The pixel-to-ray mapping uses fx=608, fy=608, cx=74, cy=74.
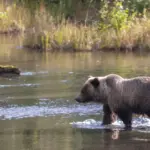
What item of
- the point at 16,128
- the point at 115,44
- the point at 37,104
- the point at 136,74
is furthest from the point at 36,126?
the point at 115,44

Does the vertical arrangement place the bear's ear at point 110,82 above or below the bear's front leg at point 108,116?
above

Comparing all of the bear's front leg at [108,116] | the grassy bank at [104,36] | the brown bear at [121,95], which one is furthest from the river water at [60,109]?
the grassy bank at [104,36]

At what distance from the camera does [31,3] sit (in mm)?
33969

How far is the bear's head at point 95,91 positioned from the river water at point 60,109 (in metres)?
0.38

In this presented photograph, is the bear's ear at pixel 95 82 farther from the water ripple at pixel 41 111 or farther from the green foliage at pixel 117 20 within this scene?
the green foliage at pixel 117 20

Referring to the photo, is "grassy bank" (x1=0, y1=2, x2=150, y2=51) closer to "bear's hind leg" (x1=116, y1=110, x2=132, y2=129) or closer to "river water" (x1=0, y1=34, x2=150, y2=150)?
"river water" (x1=0, y1=34, x2=150, y2=150)

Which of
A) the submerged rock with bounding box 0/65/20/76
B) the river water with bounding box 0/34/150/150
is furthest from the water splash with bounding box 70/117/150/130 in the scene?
the submerged rock with bounding box 0/65/20/76

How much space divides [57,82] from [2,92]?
1.82 metres

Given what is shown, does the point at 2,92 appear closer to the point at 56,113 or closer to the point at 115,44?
the point at 56,113

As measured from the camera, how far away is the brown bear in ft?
32.9

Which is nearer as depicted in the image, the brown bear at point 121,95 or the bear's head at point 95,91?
the brown bear at point 121,95

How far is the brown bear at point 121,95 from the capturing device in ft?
32.9

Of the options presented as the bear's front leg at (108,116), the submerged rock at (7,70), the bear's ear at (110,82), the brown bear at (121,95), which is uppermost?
the bear's ear at (110,82)

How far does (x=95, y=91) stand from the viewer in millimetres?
10641
